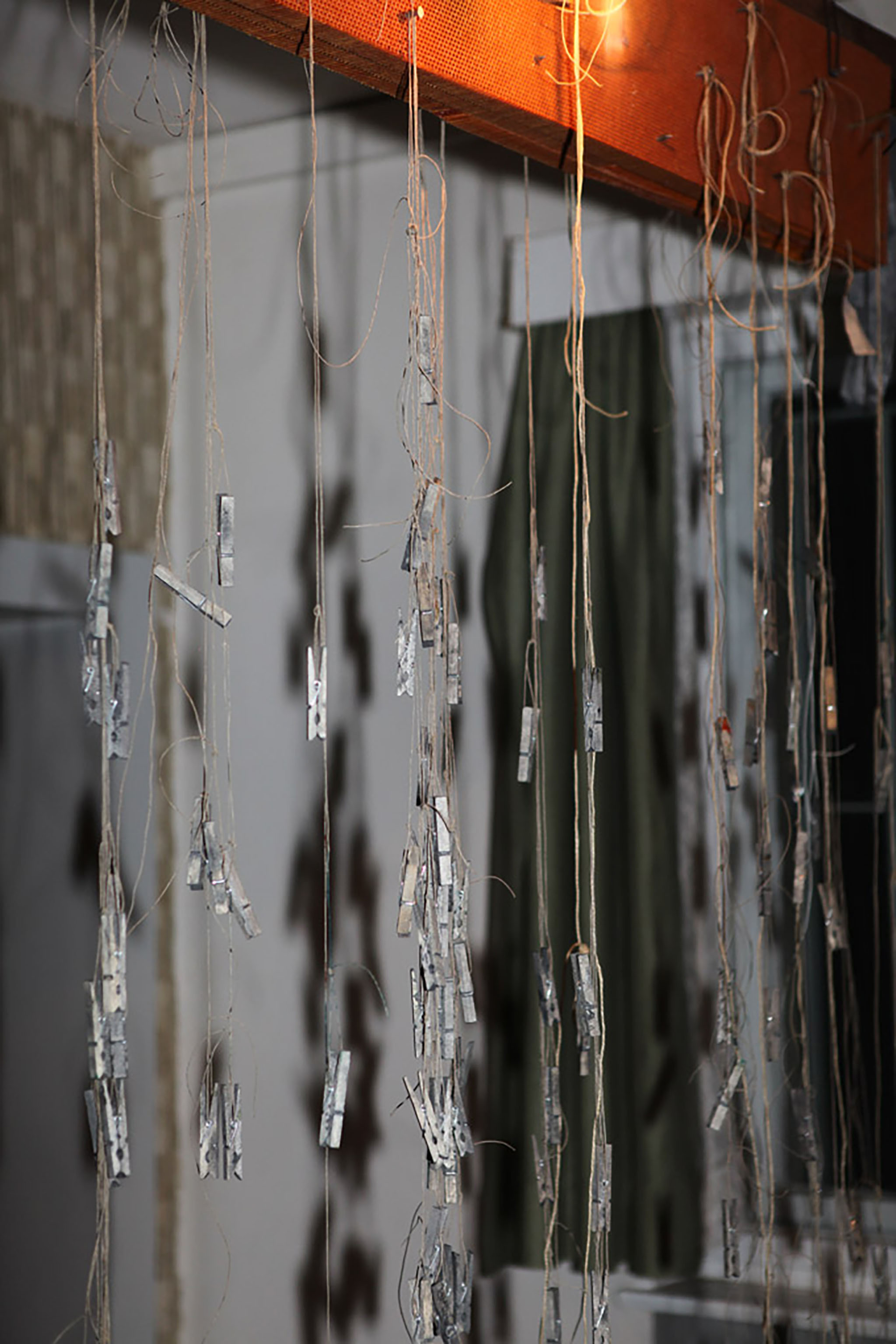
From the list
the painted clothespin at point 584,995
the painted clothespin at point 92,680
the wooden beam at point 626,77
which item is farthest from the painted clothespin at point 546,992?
the wooden beam at point 626,77

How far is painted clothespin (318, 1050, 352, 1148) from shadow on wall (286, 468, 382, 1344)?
0.38m

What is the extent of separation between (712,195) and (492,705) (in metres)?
0.79

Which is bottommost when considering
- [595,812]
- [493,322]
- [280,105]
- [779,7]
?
[595,812]

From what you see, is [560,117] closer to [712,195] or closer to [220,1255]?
[712,195]

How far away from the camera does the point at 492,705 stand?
7.13ft

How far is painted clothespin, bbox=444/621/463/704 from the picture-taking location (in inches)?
65.0

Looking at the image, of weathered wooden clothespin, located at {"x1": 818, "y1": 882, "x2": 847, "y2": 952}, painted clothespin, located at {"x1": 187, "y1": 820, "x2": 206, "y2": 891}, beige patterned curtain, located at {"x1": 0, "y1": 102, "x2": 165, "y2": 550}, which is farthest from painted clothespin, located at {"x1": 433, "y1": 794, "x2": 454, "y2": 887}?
weathered wooden clothespin, located at {"x1": 818, "y1": 882, "x2": 847, "y2": 952}

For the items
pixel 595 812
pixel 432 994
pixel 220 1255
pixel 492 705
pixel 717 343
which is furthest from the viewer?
pixel 717 343

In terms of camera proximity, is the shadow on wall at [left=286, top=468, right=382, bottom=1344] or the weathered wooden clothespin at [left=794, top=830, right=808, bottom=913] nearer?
the shadow on wall at [left=286, top=468, right=382, bottom=1344]

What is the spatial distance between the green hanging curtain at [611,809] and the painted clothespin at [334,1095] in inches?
27.1

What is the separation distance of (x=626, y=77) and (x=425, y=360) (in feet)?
2.06

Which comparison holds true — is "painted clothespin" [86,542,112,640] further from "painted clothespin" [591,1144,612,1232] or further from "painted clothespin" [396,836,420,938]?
"painted clothespin" [591,1144,612,1232]

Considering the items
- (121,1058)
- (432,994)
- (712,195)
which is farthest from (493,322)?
(121,1058)

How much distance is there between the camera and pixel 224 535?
1447 millimetres
